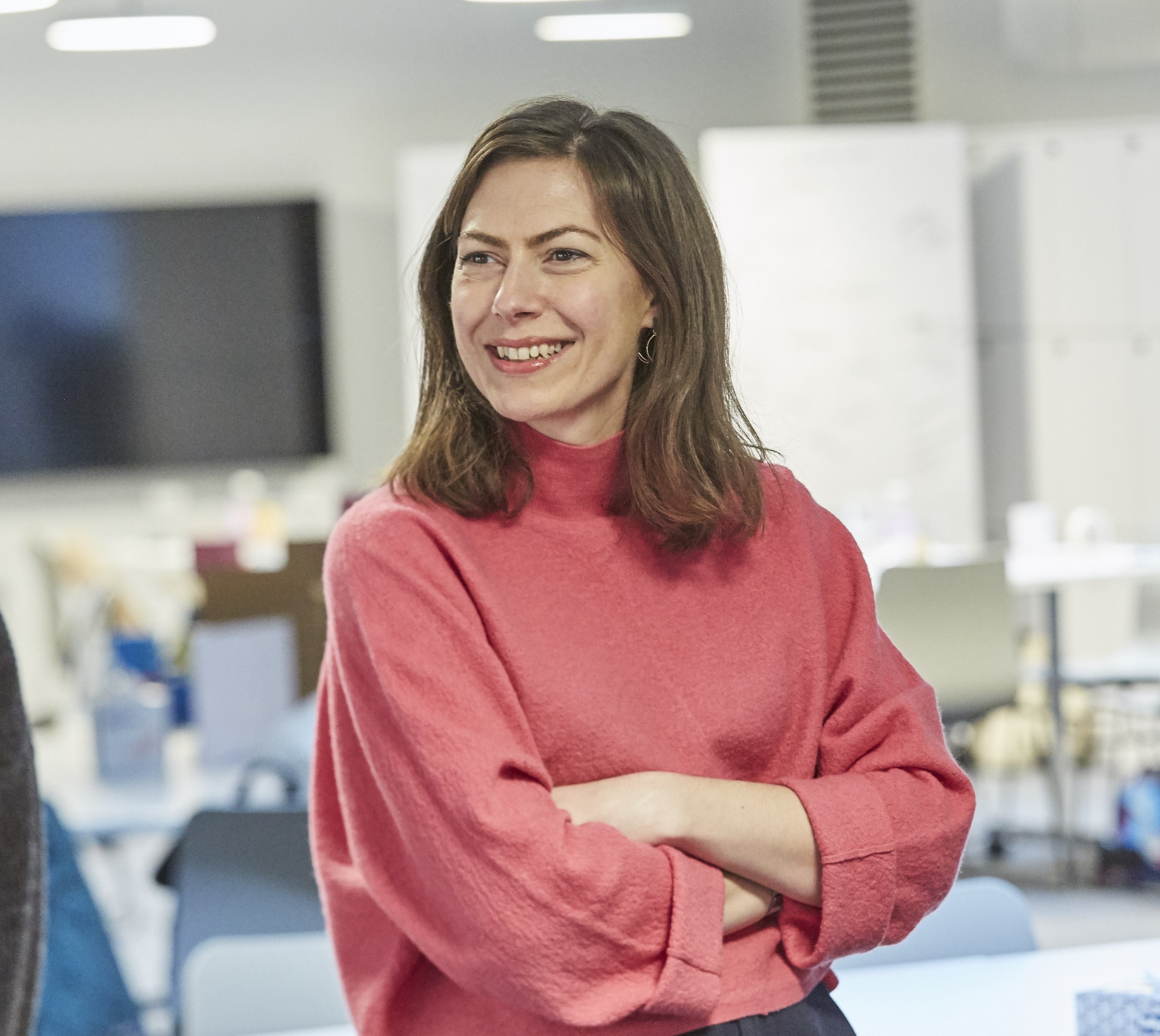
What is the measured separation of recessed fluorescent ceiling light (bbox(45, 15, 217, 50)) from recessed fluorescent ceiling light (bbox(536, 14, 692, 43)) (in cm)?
146

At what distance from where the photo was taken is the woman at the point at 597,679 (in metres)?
0.95

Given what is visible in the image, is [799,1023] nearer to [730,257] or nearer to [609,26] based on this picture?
[730,257]

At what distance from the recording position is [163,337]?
20.7ft

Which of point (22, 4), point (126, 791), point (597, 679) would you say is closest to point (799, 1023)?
point (597, 679)

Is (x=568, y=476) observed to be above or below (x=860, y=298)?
below

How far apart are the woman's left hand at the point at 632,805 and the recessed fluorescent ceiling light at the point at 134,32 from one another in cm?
457

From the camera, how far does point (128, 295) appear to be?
20.6ft

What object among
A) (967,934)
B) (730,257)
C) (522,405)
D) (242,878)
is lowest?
(242,878)

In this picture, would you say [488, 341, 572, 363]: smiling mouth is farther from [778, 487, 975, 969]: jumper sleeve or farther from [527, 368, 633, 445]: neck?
[778, 487, 975, 969]: jumper sleeve

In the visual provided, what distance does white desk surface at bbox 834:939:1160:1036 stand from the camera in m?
1.24

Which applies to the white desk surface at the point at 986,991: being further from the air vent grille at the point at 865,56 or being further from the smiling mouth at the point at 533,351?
A: the air vent grille at the point at 865,56

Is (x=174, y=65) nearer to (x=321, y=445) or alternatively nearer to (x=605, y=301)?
(x=321, y=445)

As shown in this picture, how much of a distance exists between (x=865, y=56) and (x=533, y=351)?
5442 mm

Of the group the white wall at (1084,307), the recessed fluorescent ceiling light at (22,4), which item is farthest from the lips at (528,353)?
the white wall at (1084,307)
